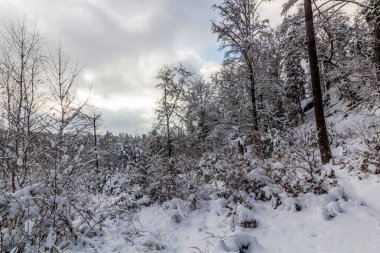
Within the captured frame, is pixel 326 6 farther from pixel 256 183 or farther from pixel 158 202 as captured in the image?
pixel 158 202

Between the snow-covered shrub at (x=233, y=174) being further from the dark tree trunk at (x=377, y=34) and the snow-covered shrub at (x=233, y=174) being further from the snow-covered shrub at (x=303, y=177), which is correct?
the dark tree trunk at (x=377, y=34)

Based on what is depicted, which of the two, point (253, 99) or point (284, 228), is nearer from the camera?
point (284, 228)

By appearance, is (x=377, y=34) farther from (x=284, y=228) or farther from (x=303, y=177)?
(x=284, y=228)

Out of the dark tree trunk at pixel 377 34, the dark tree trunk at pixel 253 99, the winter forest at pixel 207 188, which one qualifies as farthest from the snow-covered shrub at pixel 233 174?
the dark tree trunk at pixel 253 99

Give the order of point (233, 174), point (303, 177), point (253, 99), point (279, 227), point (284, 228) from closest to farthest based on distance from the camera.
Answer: point (284, 228), point (279, 227), point (303, 177), point (233, 174), point (253, 99)

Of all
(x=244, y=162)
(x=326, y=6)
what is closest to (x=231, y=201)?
(x=244, y=162)

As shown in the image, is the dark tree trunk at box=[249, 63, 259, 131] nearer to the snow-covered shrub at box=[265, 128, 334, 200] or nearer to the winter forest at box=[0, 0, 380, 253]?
the winter forest at box=[0, 0, 380, 253]

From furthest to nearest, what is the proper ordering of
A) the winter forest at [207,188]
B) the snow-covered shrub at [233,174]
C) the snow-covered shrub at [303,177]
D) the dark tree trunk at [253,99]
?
the dark tree trunk at [253,99] → the snow-covered shrub at [233,174] → the snow-covered shrub at [303,177] → the winter forest at [207,188]

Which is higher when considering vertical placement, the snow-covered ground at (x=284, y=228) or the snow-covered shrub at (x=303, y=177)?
the snow-covered shrub at (x=303, y=177)

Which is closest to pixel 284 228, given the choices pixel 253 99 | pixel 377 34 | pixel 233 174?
pixel 233 174

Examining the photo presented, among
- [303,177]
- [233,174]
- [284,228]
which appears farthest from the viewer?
[233,174]

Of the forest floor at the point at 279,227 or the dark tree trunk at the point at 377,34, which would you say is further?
the dark tree trunk at the point at 377,34

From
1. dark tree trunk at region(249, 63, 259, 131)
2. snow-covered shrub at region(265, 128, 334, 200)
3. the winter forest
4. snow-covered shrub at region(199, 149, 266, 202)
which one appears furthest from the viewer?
dark tree trunk at region(249, 63, 259, 131)

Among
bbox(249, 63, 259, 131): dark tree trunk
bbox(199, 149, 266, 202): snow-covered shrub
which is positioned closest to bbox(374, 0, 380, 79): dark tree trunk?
bbox(199, 149, 266, 202): snow-covered shrub
